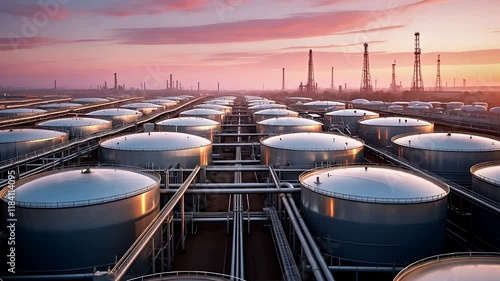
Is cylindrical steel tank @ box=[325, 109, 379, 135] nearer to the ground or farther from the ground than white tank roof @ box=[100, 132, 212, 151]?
farther from the ground

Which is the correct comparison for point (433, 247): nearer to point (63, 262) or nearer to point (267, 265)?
point (267, 265)

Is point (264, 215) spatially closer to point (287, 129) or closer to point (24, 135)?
point (287, 129)

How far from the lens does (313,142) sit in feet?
65.7

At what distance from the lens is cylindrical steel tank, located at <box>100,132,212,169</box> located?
727 inches

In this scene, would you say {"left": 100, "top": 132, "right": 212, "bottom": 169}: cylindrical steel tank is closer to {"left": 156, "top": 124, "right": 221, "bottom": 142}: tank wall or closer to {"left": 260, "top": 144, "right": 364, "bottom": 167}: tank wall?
{"left": 260, "top": 144, "right": 364, "bottom": 167}: tank wall

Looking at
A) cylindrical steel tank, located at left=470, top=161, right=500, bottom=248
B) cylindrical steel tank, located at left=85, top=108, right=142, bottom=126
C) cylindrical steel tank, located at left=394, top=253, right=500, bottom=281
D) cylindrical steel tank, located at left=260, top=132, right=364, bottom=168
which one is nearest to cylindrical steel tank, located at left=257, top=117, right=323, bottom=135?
cylindrical steel tank, located at left=260, top=132, right=364, bottom=168

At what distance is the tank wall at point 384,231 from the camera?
444 inches

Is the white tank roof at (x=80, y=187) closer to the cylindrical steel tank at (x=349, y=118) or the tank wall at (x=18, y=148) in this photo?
the tank wall at (x=18, y=148)

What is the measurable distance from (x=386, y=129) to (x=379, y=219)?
16879mm

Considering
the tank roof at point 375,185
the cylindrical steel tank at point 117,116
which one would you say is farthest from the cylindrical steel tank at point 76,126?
the tank roof at point 375,185

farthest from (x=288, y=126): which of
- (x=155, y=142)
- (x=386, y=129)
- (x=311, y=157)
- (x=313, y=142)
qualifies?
(x=155, y=142)

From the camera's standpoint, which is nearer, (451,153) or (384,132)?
(451,153)

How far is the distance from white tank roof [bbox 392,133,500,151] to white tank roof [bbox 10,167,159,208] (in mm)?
13693

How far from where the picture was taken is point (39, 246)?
35.8ft
